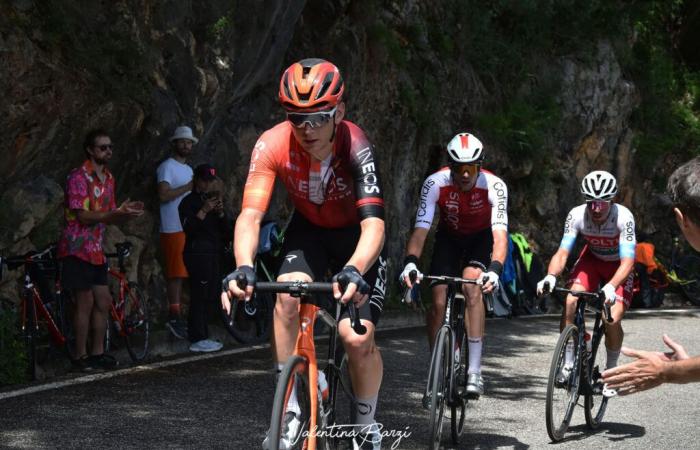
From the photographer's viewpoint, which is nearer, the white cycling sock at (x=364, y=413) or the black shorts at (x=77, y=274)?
the white cycling sock at (x=364, y=413)

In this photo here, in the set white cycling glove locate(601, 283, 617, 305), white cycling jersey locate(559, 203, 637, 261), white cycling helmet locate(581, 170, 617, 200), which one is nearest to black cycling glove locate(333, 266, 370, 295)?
white cycling glove locate(601, 283, 617, 305)

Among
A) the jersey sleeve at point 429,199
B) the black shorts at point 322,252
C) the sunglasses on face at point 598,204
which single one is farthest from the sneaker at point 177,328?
the black shorts at point 322,252

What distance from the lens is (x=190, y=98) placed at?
46.3ft

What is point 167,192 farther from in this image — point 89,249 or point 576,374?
point 576,374

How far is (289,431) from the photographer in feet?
16.3

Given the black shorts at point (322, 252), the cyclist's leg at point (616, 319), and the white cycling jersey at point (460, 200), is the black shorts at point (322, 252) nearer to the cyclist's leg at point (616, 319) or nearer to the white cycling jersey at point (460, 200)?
the white cycling jersey at point (460, 200)

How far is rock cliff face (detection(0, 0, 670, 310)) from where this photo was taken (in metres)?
11.0

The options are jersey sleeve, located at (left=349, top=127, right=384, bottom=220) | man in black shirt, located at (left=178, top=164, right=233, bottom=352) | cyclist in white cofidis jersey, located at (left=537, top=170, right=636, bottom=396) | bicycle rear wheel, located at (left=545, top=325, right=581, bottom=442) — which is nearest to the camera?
jersey sleeve, located at (left=349, top=127, right=384, bottom=220)

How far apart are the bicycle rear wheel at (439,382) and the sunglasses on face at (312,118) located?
2.03 metres

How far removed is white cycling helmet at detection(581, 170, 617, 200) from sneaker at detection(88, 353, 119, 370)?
4.38 m

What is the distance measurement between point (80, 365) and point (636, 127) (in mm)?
21362

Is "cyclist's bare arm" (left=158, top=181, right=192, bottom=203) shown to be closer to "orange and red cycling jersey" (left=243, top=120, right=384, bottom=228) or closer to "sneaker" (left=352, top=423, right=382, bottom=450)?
"orange and red cycling jersey" (left=243, top=120, right=384, bottom=228)

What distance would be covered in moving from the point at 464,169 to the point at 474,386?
1526mm

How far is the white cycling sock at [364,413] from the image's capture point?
5969 millimetres
